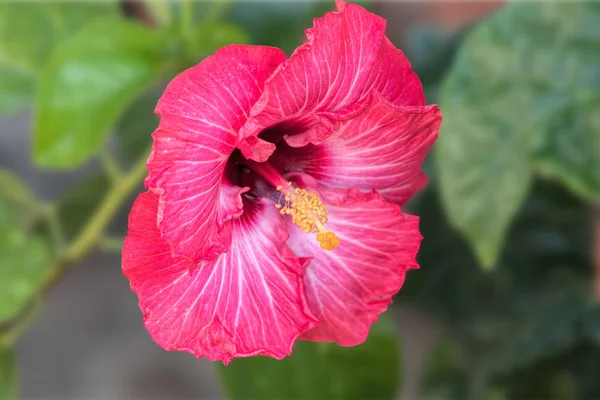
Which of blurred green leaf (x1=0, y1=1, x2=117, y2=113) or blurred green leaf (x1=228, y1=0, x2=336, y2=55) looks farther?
blurred green leaf (x1=228, y1=0, x2=336, y2=55)

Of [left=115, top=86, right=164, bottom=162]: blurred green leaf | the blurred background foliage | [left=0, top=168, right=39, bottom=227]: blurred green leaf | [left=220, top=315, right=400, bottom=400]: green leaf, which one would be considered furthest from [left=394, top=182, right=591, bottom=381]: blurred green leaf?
[left=0, top=168, right=39, bottom=227]: blurred green leaf

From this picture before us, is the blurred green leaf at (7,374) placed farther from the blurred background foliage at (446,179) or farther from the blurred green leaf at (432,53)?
the blurred green leaf at (432,53)

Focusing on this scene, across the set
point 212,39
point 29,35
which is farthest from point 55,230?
point 212,39

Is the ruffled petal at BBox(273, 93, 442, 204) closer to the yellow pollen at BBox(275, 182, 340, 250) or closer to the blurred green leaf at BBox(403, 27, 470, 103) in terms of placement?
the yellow pollen at BBox(275, 182, 340, 250)

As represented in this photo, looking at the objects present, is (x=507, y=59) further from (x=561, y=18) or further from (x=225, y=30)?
(x=225, y=30)

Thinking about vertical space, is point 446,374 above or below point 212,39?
below

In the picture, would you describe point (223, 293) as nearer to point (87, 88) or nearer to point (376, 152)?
point (376, 152)
